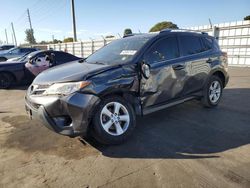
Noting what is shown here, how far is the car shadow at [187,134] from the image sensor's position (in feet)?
10.3

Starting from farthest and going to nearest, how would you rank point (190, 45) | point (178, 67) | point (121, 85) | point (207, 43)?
point (207, 43) → point (190, 45) → point (178, 67) → point (121, 85)

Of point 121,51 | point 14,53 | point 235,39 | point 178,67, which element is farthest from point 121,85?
point 14,53

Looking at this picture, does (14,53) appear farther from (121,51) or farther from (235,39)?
(121,51)

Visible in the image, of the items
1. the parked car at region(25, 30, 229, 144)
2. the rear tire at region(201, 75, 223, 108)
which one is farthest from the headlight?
the rear tire at region(201, 75, 223, 108)

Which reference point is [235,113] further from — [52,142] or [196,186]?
[52,142]

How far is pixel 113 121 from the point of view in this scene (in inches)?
131

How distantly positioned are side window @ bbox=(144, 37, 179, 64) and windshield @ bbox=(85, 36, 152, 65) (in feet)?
0.67

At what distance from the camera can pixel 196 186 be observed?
238cm

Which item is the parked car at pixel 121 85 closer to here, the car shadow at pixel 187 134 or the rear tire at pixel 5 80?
the car shadow at pixel 187 134

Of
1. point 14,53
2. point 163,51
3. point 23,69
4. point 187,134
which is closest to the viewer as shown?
point 187,134

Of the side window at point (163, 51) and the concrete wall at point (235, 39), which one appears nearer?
the side window at point (163, 51)

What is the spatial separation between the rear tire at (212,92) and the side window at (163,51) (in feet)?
4.31

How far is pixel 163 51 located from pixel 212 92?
6.28ft

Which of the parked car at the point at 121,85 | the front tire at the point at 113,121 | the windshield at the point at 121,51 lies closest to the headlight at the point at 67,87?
the parked car at the point at 121,85
